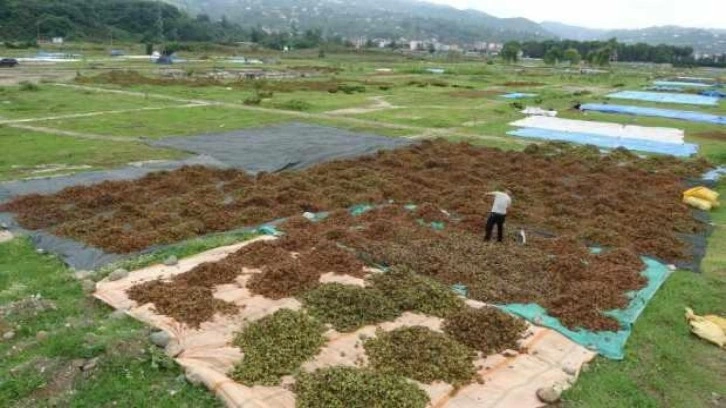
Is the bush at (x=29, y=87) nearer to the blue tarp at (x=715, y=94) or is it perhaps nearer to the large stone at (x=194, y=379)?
the large stone at (x=194, y=379)

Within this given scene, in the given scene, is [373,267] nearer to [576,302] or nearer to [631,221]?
[576,302]

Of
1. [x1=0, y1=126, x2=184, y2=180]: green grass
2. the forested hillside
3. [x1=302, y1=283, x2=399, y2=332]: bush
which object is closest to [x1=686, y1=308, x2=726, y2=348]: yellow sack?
[x1=302, y1=283, x2=399, y2=332]: bush

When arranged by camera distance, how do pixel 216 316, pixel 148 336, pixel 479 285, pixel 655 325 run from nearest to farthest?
1. pixel 148 336
2. pixel 216 316
3. pixel 655 325
4. pixel 479 285

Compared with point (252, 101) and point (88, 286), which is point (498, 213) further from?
point (252, 101)

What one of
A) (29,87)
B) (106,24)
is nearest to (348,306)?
(29,87)

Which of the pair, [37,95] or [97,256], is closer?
[97,256]

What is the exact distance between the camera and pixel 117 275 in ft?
34.4

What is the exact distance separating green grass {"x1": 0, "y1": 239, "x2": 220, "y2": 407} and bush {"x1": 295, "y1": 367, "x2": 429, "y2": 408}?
1.27m

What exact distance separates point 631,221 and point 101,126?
22435 millimetres

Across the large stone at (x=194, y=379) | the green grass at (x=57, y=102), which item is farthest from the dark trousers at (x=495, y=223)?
the green grass at (x=57, y=102)

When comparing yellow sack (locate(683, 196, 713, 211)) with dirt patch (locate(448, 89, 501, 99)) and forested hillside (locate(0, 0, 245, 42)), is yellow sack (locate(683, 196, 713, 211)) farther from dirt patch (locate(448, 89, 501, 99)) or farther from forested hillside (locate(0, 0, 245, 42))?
forested hillside (locate(0, 0, 245, 42))

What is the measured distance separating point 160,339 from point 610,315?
293 inches

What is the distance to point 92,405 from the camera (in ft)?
23.4

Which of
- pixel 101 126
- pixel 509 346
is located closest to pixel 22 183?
pixel 101 126
